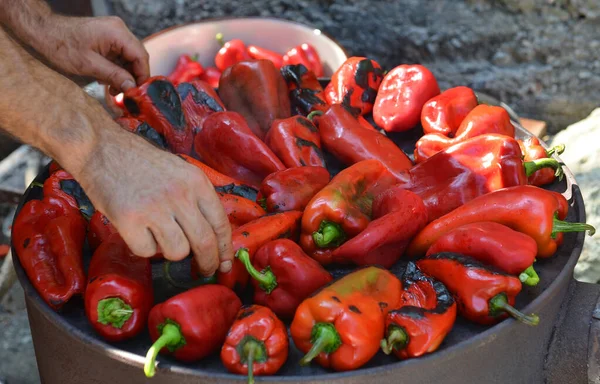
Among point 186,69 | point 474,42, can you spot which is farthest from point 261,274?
point 474,42

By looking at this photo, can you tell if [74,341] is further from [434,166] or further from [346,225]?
[434,166]

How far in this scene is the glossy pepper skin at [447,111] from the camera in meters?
2.71

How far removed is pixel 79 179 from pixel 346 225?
0.84 metres

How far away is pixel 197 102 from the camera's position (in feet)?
9.13

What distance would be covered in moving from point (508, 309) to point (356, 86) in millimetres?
1417

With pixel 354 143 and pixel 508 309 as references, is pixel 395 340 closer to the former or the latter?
pixel 508 309

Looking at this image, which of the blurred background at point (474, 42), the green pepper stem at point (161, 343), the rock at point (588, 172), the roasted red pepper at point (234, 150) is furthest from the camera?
the blurred background at point (474, 42)

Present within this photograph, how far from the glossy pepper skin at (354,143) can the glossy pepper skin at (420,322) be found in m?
0.70

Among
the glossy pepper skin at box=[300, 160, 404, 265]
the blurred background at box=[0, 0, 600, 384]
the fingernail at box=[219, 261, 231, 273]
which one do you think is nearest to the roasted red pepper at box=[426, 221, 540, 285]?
the glossy pepper skin at box=[300, 160, 404, 265]

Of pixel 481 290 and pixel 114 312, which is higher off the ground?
pixel 481 290

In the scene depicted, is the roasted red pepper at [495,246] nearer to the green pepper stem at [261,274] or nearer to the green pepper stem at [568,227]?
the green pepper stem at [568,227]

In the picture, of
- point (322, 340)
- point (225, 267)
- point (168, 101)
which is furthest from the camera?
point (168, 101)

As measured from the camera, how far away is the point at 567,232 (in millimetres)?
2197

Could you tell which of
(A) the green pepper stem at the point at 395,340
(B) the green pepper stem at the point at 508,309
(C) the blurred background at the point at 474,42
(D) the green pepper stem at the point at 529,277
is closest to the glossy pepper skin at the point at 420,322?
(A) the green pepper stem at the point at 395,340
